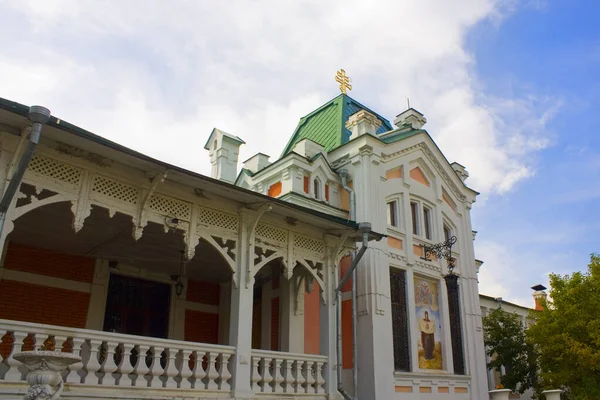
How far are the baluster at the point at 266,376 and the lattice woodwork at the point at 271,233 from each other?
215 cm

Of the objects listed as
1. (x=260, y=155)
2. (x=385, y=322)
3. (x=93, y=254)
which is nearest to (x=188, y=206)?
(x=93, y=254)

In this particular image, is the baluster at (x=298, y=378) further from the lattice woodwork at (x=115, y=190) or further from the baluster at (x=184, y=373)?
the lattice woodwork at (x=115, y=190)

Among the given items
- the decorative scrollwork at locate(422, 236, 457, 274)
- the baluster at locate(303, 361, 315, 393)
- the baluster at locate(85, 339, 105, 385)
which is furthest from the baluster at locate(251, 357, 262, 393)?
the decorative scrollwork at locate(422, 236, 457, 274)

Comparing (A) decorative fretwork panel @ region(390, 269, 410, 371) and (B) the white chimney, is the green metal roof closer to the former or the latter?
(B) the white chimney

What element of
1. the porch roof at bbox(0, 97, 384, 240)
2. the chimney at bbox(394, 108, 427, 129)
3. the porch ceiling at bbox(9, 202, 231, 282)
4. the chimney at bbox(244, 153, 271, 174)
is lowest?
the porch ceiling at bbox(9, 202, 231, 282)

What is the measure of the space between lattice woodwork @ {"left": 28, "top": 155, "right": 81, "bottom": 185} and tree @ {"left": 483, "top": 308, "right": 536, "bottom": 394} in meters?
16.0

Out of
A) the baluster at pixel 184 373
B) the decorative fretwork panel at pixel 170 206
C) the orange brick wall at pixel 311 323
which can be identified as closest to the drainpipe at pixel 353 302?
the orange brick wall at pixel 311 323

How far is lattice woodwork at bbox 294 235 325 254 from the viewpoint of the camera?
10.4 m

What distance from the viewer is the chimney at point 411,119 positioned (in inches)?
637

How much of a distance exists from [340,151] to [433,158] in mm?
3407

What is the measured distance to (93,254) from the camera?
36.5ft

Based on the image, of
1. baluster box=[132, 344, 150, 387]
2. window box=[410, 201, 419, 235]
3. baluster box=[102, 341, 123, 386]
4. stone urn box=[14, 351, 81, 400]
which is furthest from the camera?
window box=[410, 201, 419, 235]

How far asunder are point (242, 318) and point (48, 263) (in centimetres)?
451

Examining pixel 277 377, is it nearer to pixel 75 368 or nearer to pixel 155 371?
pixel 155 371
